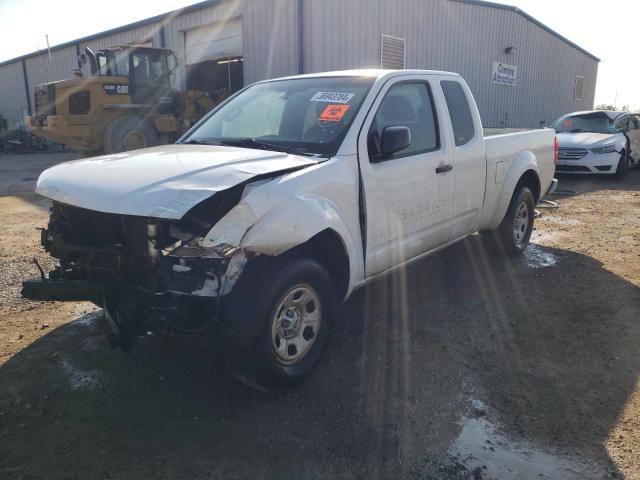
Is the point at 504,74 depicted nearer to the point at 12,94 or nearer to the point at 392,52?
the point at 392,52

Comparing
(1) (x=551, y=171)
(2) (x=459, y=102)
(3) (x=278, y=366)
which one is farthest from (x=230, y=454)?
(1) (x=551, y=171)

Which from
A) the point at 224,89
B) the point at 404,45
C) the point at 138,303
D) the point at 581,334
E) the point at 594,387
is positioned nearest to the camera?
the point at 138,303

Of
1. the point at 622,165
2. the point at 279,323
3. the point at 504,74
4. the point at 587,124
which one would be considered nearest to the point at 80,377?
the point at 279,323

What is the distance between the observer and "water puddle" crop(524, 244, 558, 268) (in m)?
5.64

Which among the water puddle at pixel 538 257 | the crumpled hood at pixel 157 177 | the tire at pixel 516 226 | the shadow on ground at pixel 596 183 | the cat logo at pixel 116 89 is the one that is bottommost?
the water puddle at pixel 538 257

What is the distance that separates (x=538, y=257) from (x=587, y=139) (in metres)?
7.70

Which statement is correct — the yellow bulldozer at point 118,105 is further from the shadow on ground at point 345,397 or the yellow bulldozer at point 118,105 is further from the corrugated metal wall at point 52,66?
the shadow on ground at point 345,397

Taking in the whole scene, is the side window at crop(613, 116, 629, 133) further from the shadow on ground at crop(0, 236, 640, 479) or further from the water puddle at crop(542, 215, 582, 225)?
the shadow on ground at crop(0, 236, 640, 479)

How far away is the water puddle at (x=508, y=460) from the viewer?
2.42 metres

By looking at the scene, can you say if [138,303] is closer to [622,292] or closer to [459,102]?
A: [459,102]

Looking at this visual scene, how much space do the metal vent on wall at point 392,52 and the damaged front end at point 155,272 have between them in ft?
40.0

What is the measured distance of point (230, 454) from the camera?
8.45 feet

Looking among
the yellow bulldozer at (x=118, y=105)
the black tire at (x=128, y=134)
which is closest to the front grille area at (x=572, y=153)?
the yellow bulldozer at (x=118, y=105)

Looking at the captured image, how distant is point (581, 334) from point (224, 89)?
1383cm
